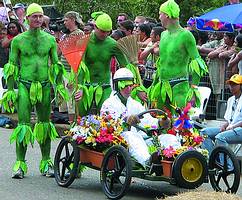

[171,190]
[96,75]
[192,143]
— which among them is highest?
[96,75]

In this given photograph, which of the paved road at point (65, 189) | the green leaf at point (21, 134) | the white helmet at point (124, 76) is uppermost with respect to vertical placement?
the white helmet at point (124, 76)

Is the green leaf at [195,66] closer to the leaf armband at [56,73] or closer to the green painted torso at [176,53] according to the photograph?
the green painted torso at [176,53]

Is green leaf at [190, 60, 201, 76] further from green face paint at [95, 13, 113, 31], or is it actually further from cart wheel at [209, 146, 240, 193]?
cart wheel at [209, 146, 240, 193]

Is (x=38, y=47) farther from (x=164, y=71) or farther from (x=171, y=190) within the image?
(x=171, y=190)

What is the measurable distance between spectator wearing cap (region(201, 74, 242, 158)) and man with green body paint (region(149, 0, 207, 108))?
624mm

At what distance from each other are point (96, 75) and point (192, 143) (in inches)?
82.6

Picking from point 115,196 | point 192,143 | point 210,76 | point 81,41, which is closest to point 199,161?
point 192,143

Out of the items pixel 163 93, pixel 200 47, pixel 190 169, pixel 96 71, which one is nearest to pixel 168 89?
pixel 163 93

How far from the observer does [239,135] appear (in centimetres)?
1083

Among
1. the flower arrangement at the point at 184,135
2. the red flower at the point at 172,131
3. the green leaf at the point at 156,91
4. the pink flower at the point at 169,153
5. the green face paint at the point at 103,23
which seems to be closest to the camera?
the pink flower at the point at 169,153

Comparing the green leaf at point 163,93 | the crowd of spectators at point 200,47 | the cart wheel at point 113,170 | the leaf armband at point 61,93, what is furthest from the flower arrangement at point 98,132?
the crowd of spectators at point 200,47

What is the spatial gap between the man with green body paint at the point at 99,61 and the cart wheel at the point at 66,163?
0.74m

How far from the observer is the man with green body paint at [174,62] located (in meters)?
10.7

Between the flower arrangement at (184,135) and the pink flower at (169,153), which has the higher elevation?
the flower arrangement at (184,135)
